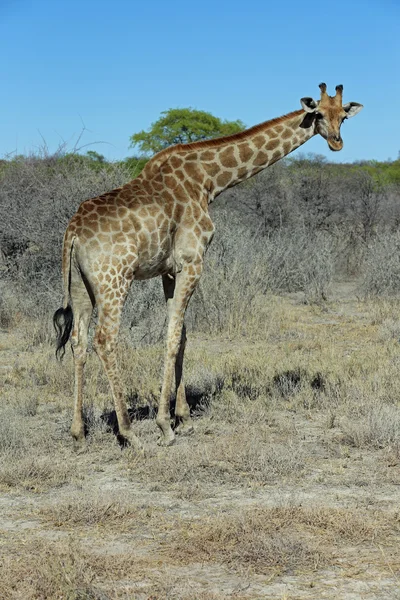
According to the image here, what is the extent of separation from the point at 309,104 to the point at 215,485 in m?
3.50

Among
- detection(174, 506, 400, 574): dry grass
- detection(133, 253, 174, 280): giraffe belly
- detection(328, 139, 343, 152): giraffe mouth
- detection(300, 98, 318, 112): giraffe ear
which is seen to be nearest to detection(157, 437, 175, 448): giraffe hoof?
detection(133, 253, 174, 280): giraffe belly

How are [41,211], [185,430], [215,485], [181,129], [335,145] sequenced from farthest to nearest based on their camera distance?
[181,129] < [41,211] < [335,145] < [185,430] < [215,485]

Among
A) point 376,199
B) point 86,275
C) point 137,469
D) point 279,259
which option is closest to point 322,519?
point 137,469

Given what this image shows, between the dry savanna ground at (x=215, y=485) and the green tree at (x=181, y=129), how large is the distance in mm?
22210

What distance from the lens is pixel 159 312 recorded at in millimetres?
11414

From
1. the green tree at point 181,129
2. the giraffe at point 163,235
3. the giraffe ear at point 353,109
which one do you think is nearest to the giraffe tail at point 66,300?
the giraffe at point 163,235

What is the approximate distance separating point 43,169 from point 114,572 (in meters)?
9.87

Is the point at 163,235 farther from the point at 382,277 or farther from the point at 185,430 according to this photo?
the point at 382,277

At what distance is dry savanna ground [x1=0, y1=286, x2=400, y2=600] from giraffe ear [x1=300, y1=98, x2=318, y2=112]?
8.52 ft

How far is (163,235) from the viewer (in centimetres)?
682

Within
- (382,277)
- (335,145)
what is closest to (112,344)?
(335,145)

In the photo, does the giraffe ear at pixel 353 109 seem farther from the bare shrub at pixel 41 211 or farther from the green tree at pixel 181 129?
the green tree at pixel 181 129

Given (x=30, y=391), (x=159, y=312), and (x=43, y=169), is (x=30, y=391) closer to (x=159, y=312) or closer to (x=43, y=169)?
(x=159, y=312)

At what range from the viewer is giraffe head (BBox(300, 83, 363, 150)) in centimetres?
730
